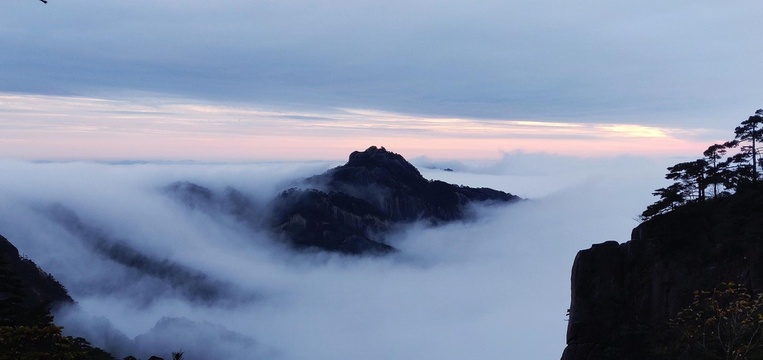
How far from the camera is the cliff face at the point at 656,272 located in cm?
5062

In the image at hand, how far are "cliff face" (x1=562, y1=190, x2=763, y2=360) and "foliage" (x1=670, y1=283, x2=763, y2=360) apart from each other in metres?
2.38

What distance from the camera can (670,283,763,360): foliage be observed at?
3512 cm

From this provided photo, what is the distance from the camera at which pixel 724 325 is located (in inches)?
1593

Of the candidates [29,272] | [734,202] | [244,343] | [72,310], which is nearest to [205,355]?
[244,343]

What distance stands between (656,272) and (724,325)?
1413 cm

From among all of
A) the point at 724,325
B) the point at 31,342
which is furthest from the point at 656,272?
the point at 31,342

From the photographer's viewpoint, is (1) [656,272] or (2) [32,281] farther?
(2) [32,281]

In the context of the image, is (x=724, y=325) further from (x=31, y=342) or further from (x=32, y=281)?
(x=32, y=281)

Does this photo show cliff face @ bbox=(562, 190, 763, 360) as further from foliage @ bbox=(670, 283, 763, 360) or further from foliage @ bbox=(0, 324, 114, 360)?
foliage @ bbox=(0, 324, 114, 360)

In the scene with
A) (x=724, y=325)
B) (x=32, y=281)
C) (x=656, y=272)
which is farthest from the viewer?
(x=32, y=281)

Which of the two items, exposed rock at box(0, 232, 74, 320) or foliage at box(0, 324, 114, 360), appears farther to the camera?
exposed rock at box(0, 232, 74, 320)

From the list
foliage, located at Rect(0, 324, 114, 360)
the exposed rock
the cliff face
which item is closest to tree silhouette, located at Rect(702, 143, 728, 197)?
the cliff face

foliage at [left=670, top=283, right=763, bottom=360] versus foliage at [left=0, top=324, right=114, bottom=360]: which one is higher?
foliage at [left=0, top=324, right=114, bottom=360]

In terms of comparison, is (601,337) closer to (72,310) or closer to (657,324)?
(657,324)
